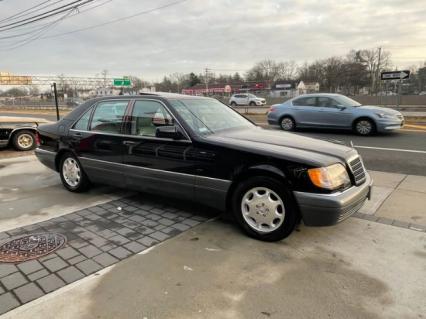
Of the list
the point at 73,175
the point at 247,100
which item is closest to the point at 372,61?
the point at 247,100

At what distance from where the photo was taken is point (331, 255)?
11.3ft

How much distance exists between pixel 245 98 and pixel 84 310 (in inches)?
1561

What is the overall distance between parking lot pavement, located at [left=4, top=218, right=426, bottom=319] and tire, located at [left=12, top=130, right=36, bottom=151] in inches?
323

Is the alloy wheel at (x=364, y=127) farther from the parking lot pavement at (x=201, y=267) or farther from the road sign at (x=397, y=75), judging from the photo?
the parking lot pavement at (x=201, y=267)

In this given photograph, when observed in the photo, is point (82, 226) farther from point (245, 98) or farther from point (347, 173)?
point (245, 98)

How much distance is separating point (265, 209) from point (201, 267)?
92 cm

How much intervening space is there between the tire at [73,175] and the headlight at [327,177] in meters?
3.61

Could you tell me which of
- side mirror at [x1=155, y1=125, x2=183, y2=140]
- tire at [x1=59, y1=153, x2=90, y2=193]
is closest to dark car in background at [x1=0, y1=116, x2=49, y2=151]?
tire at [x1=59, y1=153, x2=90, y2=193]

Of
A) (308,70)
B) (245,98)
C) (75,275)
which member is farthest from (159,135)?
(308,70)

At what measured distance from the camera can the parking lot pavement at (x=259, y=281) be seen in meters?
2.61

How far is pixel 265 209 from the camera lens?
3.71 metres

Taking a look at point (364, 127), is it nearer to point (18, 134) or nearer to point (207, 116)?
point (207, 116)

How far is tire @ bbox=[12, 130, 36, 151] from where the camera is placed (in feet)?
33.2

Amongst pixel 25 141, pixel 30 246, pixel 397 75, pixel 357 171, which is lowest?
pixel 30 246
